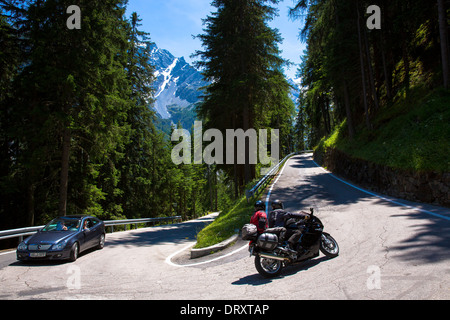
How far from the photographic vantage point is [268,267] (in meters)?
6.12

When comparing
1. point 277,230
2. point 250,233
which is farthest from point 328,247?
point 250,233

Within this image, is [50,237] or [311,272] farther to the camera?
[50,237]

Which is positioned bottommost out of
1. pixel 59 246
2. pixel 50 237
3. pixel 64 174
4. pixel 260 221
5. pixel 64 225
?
pixel 59 246

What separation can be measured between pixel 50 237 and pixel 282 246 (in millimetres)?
8063

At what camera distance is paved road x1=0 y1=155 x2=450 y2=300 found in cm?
480

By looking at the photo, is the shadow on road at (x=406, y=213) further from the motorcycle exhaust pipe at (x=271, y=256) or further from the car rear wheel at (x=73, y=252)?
the car rear wheel at (x=73, y=252)

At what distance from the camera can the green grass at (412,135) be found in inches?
477

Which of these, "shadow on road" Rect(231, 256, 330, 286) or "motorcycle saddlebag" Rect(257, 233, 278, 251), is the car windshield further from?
"motorcycle saddlebag" Rect(257, 233, 278, 251)

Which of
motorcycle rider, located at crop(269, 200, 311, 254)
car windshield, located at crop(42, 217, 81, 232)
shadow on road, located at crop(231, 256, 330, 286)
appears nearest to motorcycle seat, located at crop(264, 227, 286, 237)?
motorcycle rider, located at crop(269, 200, 311, 254)

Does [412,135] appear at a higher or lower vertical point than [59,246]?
higher

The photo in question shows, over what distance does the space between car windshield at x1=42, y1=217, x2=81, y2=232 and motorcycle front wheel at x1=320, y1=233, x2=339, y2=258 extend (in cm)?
903

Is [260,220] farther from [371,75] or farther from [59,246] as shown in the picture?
[371,75]

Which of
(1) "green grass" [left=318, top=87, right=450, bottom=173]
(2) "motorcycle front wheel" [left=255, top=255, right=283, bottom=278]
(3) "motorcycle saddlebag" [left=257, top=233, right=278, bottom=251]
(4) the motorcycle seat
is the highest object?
(1) "green grass" [left=318, top=87, right=450, bottom=173]
